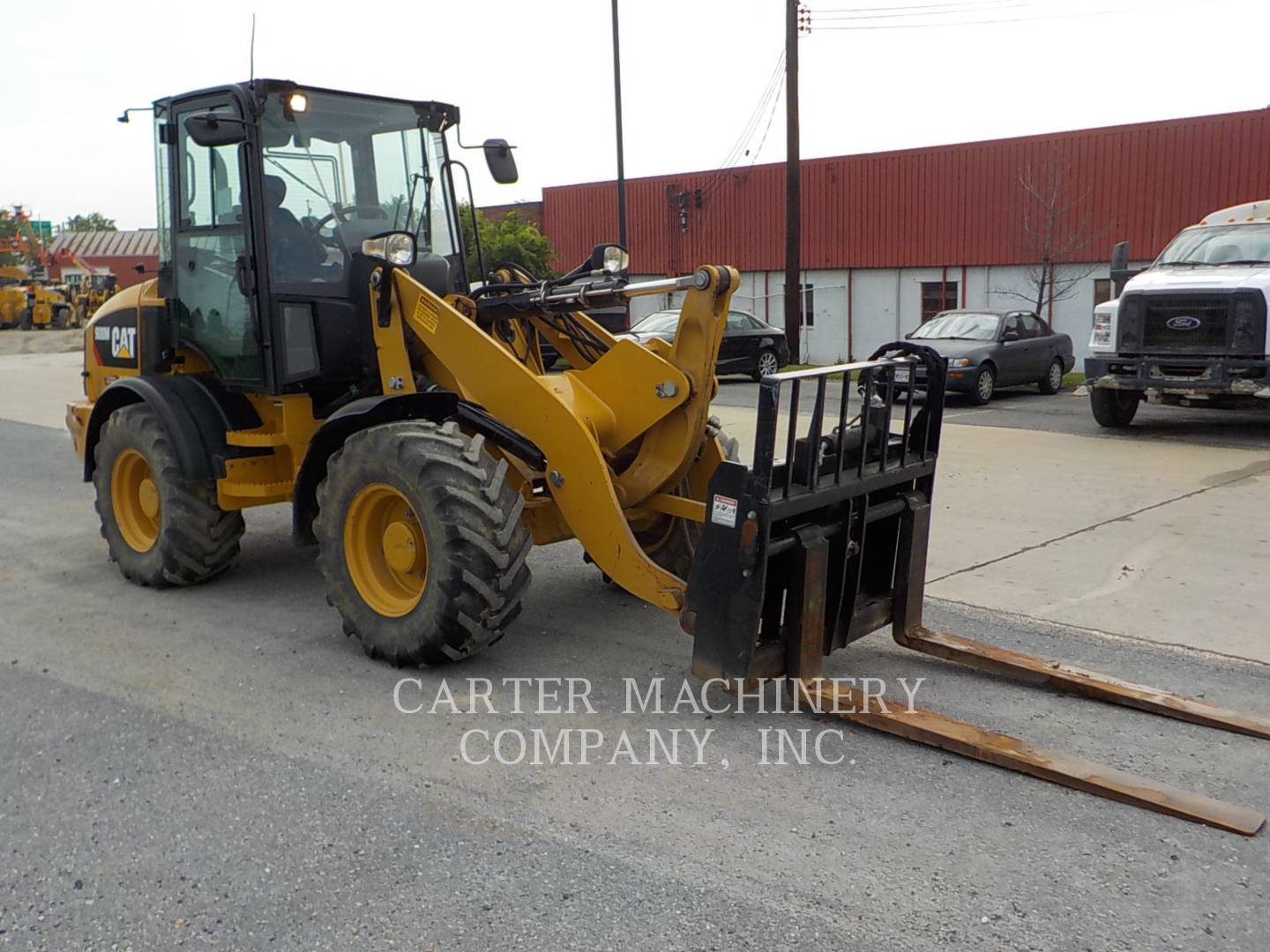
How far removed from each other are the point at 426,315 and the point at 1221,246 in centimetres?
1185

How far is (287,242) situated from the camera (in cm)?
654

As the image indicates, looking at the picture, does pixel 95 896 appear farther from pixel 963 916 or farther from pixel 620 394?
pixel 620 394

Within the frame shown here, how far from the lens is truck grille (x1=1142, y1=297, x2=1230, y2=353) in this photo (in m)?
13.1

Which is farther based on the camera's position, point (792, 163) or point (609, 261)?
point (792, 163)

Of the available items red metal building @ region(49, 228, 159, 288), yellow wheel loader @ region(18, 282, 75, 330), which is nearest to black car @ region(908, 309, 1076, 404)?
yellow wheel loader @ region(18, 282, 75, 330)

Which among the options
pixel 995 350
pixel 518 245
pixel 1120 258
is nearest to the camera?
pixel 1120 258

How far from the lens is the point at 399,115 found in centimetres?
718

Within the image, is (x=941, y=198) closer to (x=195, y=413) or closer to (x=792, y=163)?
(x=792, y=163)

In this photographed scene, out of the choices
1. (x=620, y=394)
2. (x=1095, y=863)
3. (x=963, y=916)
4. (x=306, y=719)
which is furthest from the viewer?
(x=620, y=394)

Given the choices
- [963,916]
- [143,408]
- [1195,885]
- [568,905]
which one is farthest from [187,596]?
[1195,885]

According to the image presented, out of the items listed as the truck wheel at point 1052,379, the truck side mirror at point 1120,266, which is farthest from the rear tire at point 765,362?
the truck side mirror at point 1120,266

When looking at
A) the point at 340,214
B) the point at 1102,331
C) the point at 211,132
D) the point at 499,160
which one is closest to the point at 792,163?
the point at 1102,331

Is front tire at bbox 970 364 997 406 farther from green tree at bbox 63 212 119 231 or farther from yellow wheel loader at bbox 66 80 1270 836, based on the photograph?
green tree at bbox 63 212 119 231

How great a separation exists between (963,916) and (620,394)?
3100 millimetres
